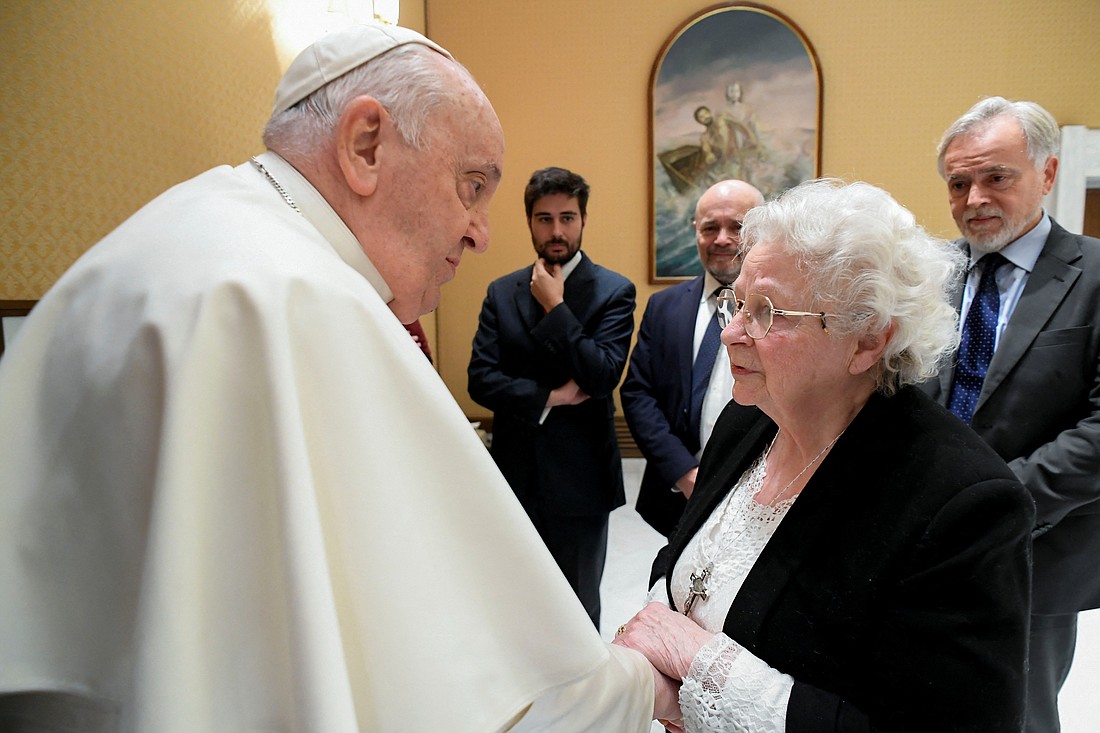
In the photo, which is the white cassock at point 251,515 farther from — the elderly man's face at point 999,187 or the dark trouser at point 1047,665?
the elderly man's face at point 999,187

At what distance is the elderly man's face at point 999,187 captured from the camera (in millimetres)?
2543

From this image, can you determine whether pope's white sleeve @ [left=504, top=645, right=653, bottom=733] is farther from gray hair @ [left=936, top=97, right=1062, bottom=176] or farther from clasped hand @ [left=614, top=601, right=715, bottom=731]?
gray hair @ [left=936, top=97, right=1062, bottom=176]

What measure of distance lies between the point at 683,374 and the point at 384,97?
2061 millimetres

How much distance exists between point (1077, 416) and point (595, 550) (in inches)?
75.5

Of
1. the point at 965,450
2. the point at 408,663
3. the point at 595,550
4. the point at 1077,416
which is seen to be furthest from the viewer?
the point at 595,550

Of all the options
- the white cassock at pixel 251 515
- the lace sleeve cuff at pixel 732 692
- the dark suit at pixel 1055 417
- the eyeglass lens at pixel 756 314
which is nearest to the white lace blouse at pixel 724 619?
the lace sleeve cuff at pixel 732 692

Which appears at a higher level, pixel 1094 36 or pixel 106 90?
pixel 1094 36

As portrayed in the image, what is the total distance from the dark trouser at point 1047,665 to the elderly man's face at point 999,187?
4.11 ft

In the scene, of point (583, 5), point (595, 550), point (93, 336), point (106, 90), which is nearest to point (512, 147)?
point (583, 5)

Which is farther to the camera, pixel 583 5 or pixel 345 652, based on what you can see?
pixel 583 5

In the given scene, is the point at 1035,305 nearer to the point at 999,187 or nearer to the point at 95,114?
the point at 999,187

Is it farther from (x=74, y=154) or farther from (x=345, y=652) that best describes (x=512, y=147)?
(x=345, y=652)

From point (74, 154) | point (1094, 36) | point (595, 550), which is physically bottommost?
point (595, 550)

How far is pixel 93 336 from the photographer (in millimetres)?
926
